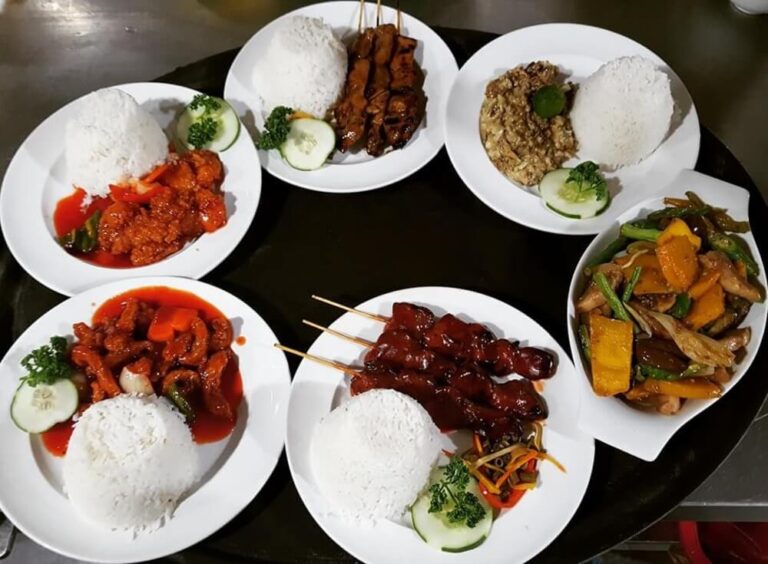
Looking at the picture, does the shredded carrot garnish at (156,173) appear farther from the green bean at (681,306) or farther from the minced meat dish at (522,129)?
the green bean at (681,306)

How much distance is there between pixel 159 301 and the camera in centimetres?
341

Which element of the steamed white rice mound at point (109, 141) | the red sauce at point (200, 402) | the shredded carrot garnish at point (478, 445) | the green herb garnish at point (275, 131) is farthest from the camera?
the green herb garnish at point (275, 131)

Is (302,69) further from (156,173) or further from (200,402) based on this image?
(200,402)

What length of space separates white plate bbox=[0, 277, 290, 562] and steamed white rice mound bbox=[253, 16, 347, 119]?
3.79 feet

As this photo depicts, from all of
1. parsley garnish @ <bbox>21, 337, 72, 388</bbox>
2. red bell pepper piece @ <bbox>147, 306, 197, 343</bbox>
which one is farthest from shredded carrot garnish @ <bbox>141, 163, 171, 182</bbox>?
parsley garnish @ <bbox>21, 337, 72, 388</bbox>

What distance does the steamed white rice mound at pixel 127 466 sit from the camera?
2857mm

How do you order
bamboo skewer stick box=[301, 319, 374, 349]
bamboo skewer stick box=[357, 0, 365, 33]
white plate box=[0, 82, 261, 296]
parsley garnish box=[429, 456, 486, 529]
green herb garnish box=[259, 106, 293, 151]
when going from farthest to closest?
bamboo skewer stick box=[357, 0, 365, 33] < green herb garnish box=[259, 106, 293, 151] < white plate box=[0, 82, 261, 296] < bamboo skewer stick box=[301, 319, 374, 349] < parsley garnish box=[429, 456, 486, 529]

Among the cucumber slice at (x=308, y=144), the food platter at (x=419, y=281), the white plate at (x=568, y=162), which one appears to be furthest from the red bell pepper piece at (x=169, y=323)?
the white plate at (x=568, y=162)

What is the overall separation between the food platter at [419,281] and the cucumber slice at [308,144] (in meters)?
0.19

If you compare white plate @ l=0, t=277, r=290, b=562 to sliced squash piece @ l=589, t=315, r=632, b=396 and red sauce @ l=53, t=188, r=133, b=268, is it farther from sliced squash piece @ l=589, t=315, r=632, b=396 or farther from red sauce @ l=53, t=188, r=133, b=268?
sliced squash piece @ l=589, t=315, r=632, b=396

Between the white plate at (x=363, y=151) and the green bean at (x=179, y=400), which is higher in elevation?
the white plate at (x=363, y=151)

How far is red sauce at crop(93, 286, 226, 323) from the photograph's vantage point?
A: 3357 mm

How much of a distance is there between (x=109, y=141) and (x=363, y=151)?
A: 49.4 inches

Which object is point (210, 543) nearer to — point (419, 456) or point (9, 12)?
point (419, 456)
